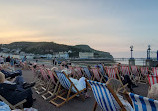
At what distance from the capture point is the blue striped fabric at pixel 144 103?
4.83 feet

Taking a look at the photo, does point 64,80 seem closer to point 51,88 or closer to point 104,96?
point 51,88

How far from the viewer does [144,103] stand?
156cm

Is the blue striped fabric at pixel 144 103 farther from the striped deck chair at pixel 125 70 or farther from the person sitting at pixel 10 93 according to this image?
the striped deck chair at pixel 125 70

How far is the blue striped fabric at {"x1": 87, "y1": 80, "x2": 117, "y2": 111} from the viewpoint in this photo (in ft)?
7.38

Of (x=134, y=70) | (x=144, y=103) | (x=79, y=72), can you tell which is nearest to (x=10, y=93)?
(x=144, y=103)

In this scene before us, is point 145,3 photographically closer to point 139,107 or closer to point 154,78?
point 154,78

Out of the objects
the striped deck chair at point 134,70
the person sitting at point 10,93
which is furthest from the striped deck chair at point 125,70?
the person sitting at point 10,93

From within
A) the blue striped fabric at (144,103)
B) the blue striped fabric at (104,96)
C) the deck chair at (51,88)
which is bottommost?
the deck chair at (51,88)

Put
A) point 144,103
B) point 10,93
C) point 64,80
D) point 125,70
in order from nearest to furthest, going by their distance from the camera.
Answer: point 144,103 → point 10,93 → point 64,80 → point 125,70

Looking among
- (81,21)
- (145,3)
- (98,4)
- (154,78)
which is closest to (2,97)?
(154,78)

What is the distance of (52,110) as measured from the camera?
3578mm

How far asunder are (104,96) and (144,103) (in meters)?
0.84

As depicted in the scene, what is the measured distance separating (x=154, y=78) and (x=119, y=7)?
11033 mm

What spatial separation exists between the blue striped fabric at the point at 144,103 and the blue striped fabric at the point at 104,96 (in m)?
0.60
